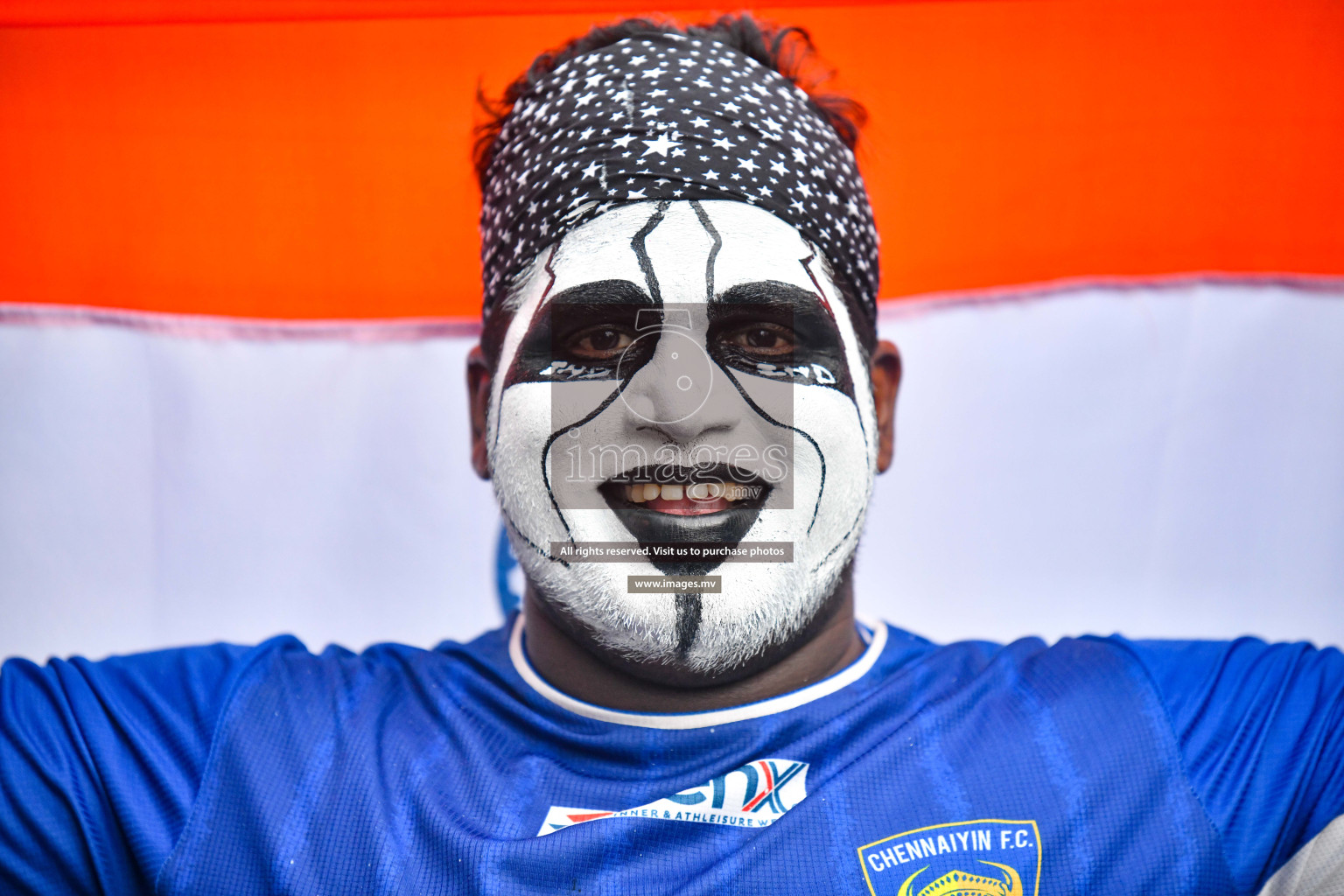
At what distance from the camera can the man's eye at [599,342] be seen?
1877mm

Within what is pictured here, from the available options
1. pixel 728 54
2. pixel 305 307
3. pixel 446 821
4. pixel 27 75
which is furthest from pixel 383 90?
pixel 446 821

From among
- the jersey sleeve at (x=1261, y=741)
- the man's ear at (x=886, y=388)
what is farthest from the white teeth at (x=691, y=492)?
the jersey sleeve at (x=1261, y=741)

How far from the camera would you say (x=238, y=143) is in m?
2.68

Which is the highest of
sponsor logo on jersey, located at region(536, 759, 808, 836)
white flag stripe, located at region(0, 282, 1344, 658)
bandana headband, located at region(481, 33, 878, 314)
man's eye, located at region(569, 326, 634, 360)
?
bandana headband, located at region(481, 33, 878, 314)

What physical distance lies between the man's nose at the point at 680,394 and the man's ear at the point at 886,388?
1.65 ft

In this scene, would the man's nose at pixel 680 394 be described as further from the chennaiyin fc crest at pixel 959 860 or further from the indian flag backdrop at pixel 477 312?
the indian flag backdrop at pixel 477 312

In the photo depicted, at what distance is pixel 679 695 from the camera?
1924 mm

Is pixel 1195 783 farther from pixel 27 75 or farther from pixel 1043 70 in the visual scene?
pixel 27 75

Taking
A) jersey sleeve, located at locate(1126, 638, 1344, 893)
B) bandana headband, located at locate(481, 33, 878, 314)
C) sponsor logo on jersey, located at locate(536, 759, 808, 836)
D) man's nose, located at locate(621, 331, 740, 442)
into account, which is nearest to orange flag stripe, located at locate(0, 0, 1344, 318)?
bandana headband, located at locate(481, 33, 878, 314)

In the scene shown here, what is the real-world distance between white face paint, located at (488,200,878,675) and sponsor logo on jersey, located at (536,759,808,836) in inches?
8.3

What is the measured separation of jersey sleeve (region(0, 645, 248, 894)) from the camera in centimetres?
170

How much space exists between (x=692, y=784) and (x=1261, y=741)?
98cm

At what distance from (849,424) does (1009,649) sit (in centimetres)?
59

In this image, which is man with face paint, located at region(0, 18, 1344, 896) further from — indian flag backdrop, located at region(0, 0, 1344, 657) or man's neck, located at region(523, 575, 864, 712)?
indian flag backdrop, located at region(0, 0, 1344, 657)
